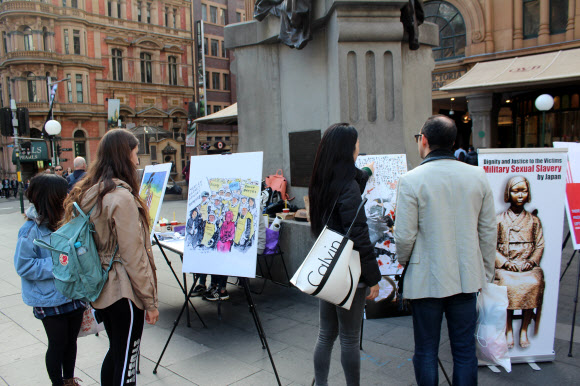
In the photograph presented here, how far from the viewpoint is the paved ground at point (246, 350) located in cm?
349

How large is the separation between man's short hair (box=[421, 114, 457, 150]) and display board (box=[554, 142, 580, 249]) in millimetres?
1734

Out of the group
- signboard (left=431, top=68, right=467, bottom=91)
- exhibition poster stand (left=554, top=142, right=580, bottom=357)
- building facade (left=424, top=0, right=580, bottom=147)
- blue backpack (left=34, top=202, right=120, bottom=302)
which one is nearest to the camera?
blue backpack (left=34, top=202, right=120, bottom=302)

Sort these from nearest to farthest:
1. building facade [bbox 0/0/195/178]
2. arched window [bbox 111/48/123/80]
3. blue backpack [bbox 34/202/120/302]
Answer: blue backpack [bbox 34/202/120/302]
building facade [bbox 0/0/195/178]
arched window [bbox 111/48/123/80]

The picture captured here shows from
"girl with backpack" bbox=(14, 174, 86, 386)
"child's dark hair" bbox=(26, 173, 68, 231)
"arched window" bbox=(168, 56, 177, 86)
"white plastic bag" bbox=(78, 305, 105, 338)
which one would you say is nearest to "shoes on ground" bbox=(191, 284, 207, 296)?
"white plastic bag" bbox=(78, 305, 105, 338)

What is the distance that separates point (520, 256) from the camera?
3.57 meters

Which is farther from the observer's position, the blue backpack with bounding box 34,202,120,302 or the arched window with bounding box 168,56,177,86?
the arched window with bounding box 168,56,177,86

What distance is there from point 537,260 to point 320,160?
2208 millimetres

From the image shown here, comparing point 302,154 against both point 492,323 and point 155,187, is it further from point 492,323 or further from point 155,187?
point 492,323

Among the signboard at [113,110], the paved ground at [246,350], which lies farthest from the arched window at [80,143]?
the paved ground at [246,350]

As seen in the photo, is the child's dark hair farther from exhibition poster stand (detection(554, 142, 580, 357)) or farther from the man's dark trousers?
exhibition poster stand (detection(554, 142, 580, 357))

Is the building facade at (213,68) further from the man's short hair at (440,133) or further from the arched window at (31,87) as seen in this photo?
the man's short hair at (440,133)

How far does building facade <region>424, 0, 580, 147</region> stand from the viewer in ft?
54.4

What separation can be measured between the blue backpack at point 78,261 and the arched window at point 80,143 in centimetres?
4303

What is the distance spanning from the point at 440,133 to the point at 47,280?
2.83 metres
